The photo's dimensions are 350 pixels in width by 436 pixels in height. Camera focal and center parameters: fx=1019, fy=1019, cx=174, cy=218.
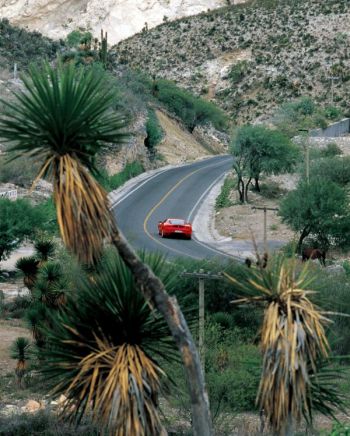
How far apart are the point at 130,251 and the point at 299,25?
104 metres

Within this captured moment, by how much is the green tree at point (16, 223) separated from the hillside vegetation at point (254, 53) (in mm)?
57543

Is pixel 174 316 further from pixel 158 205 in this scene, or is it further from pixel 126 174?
pixel 126 174

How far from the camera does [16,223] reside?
1622 inches

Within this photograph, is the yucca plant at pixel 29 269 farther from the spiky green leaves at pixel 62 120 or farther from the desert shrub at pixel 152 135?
the desert shrub at pixel 152 135

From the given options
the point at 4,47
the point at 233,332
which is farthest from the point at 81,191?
the point at 4,47

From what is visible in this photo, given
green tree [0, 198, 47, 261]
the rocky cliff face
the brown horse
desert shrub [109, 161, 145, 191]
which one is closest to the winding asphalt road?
desert shrub [109, 161, 145, 191]

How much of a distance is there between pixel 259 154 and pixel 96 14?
66.8 metres

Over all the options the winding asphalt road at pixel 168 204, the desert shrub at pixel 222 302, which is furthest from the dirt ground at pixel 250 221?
the desert shrub at pixel 222 302

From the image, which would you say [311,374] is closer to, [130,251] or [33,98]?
[130,251]

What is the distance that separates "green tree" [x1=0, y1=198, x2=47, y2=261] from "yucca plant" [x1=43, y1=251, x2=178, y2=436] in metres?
29.5

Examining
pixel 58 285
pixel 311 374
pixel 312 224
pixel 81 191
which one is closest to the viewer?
pixel 81 191

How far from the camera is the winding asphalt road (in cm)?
4576

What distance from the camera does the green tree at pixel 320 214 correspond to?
149ft

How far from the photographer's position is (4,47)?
81.3 meters
